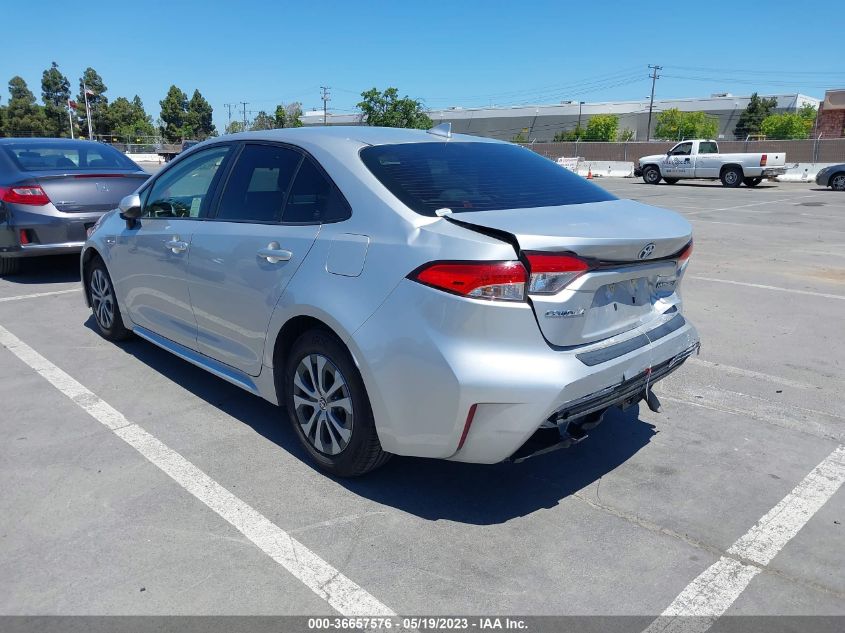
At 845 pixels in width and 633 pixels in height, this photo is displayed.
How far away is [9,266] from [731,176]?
89.6 ft

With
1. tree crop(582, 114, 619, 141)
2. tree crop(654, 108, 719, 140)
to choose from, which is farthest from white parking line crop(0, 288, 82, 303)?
tree crop(582, 114, 619, 141)

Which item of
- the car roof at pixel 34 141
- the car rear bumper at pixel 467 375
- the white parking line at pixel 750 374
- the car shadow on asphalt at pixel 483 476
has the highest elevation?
the car roof at pixel 34 141

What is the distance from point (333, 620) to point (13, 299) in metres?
6.49

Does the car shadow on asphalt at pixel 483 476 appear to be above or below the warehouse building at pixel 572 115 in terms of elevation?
below

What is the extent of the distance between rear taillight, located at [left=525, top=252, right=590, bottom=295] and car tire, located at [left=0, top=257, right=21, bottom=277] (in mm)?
7877

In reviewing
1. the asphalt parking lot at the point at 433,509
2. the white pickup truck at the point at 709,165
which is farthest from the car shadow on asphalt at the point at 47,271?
the white pickup truck at the point at 709,165

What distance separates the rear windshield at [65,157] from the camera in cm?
819

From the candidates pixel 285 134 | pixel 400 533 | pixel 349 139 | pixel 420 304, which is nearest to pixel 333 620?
pixel 400 533

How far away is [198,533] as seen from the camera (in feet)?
10.1

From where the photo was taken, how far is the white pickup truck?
27.8 metres

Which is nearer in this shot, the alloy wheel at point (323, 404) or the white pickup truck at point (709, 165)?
the alloy wheel at point (323, 404)

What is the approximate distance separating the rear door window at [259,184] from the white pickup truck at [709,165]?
28.0 m

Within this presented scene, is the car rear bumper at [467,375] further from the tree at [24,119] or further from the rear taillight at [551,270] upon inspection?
the tree at [24,119]

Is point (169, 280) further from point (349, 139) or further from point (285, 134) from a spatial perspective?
point (349, 139)
